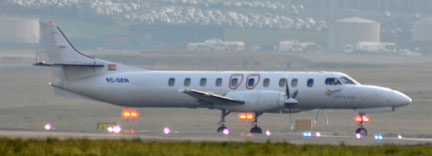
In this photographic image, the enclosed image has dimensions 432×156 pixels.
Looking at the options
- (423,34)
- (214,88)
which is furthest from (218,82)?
(423,34)

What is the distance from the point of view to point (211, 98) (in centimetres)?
4494

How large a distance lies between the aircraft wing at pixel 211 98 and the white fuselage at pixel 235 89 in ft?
1.06

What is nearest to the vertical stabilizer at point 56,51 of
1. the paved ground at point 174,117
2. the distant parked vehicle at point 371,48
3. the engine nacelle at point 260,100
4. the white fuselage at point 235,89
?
the white fuselage at point 235,89

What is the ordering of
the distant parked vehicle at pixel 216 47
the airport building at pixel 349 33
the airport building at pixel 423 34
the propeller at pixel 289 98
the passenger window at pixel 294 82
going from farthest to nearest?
the airport building at pixel 423 34 → the airport building at pixel 349 33 → the distant parked vehicle at pixel 216 47 → the passenger window at pixel 294 82 → the propeller at pixel 289 98

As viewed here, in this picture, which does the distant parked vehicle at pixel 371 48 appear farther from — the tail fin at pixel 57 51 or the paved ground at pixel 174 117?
the tail fin at pixel 57 51

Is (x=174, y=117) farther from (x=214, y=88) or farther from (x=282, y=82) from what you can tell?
(x=282, y=82)

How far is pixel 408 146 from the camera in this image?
33781mm

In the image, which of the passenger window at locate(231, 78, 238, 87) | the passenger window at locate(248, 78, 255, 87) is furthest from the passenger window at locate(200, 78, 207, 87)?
the passenger window at locate(248, 78, 255, 87)

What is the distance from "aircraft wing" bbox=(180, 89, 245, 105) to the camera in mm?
44562

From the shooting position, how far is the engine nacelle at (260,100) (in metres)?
44.2

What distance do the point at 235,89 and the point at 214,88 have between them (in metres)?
1.04

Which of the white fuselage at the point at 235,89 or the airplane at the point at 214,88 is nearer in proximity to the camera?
the airplane at the point at 214,88

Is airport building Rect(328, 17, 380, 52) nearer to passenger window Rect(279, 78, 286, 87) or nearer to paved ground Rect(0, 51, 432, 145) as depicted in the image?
paved ground Rect(0, 51, 432, 145)

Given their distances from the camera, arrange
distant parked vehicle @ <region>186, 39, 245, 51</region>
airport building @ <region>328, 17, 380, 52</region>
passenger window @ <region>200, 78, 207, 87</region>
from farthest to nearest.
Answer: airport building @ <region>328, 17, 380, 52</region> < distant parked vehicle @ <region>186, 39, 245, 51</region> < passenger window @ <region>200, 78, 207, 87</region>
